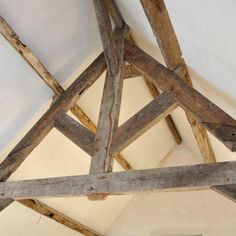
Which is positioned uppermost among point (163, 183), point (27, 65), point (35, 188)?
point (27, 65)

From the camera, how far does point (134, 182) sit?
6.34 ft

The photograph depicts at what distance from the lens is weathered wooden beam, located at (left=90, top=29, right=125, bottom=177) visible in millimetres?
2191

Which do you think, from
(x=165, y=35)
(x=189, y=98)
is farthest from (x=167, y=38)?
(x=189, y=98)

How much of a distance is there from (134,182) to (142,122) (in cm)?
51

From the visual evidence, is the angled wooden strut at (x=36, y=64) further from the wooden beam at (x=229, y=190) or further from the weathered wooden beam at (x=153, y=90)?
the wooden beam at (x=229, y=190)

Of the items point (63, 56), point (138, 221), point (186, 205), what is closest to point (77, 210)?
point (138, 221)

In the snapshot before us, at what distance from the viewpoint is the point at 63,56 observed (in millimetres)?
2859

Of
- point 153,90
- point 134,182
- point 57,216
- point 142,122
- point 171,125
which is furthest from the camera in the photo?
point 171,125

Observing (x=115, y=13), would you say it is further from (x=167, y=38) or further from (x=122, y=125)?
(x=122, y=125)

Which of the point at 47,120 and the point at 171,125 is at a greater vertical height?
the point at 171,125

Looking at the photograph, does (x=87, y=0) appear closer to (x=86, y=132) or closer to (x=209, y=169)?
(x=86, y=132)

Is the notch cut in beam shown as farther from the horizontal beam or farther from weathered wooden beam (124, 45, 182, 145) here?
weathered wooden beam (124, 45, 182, 145)

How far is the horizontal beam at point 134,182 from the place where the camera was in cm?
174

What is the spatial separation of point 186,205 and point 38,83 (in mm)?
2949
